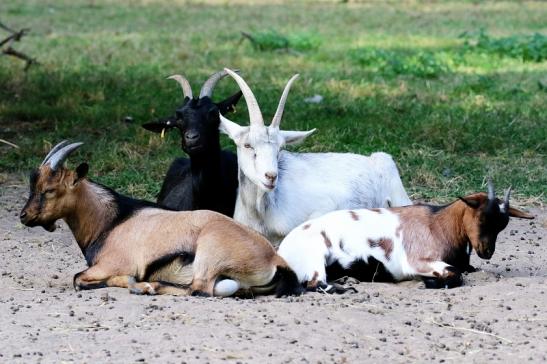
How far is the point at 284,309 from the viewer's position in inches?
239

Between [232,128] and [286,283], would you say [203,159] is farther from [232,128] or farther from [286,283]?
[286,283]

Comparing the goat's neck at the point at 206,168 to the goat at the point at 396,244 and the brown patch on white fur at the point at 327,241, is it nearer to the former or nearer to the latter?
the goat at the point at 396,244

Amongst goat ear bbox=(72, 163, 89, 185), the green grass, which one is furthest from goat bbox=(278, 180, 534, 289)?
the green grass

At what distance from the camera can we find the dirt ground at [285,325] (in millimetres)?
5398

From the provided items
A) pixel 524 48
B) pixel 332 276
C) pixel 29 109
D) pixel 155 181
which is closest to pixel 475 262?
pixel 332 276

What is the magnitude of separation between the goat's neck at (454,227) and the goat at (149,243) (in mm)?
1010

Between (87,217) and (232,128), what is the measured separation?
136 centimetres

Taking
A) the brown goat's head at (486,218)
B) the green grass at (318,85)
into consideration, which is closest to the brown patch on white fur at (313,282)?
the brown goat's head at (486,218)

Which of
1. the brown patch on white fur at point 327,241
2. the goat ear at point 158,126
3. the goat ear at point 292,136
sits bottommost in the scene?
the brown patch on white fur at point 327,241

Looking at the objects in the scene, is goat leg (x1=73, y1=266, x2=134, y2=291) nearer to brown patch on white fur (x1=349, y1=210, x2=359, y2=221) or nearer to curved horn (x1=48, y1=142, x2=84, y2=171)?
curved horn (x1=48, y1=142, x2=84, y2=171)

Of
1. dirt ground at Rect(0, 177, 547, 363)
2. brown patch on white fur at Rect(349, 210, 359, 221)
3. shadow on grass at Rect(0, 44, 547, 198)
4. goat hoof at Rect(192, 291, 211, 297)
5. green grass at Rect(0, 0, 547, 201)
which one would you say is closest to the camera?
dirt ground at Rect(0, 177, 547, 363)

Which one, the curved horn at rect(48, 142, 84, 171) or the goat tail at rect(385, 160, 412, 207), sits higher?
the curved horn at rect(48, 142, 84, 171)

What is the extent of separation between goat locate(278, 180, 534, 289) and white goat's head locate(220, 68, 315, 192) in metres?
0.54

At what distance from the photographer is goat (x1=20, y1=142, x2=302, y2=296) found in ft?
21.5
